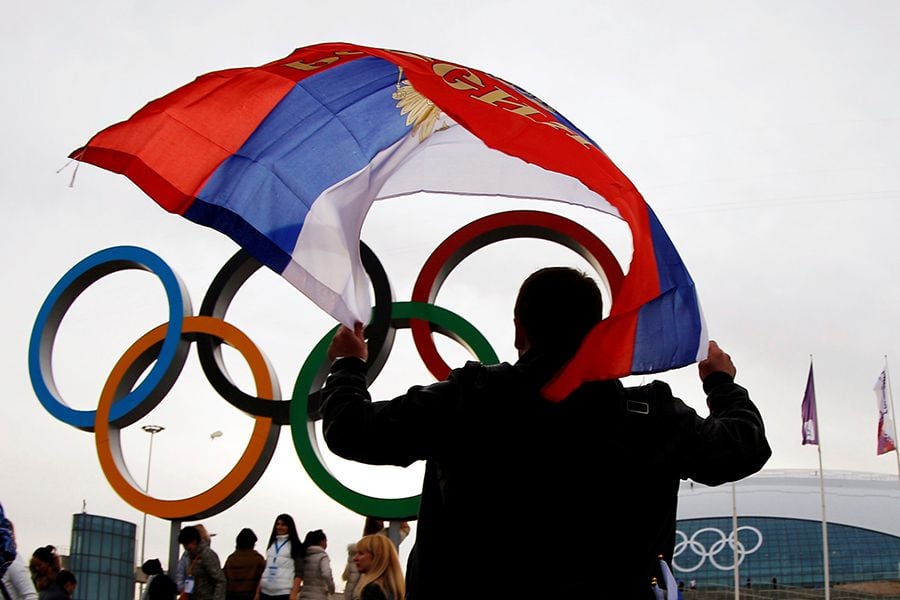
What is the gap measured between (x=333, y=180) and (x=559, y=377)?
4.78 ft

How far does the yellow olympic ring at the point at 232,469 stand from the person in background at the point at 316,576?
201cm

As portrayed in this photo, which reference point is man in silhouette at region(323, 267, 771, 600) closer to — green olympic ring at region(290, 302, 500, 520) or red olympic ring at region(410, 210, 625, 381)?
green olympic ring at region(290, 302, 500, 520)

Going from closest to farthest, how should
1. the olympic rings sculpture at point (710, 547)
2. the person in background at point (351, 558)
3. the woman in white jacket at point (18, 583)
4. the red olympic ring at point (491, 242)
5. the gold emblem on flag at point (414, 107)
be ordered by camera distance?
the gold emblem on flag at point (414, 107), the woman in white jacket at point (18, 583), the person in background at point (351, 558), the red olympic ring at point (491, 242), the olympic rings sculpture at point (710, 547)

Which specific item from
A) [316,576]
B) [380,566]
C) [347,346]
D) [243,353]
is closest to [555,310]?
[347,346]

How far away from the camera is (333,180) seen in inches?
146

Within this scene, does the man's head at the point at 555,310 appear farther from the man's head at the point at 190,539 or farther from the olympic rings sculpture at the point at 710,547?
the olympic rings sculpture at the point at 710,547

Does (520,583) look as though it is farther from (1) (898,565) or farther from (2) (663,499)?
(1) (898,565)

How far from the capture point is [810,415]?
1427 inches

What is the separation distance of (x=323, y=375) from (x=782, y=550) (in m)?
72.2

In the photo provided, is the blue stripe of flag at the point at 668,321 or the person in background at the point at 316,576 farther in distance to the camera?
the person in background at the point at 316,576

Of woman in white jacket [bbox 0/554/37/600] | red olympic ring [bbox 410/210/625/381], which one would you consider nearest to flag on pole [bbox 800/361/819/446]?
red olympic ring [bbox 410/210/625/381]

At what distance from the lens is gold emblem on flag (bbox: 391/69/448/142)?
4336 mm

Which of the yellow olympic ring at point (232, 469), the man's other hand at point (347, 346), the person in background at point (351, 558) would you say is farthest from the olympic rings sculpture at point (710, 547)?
the man's other hand at point (347, 346)

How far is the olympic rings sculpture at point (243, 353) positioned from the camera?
11.2 m
